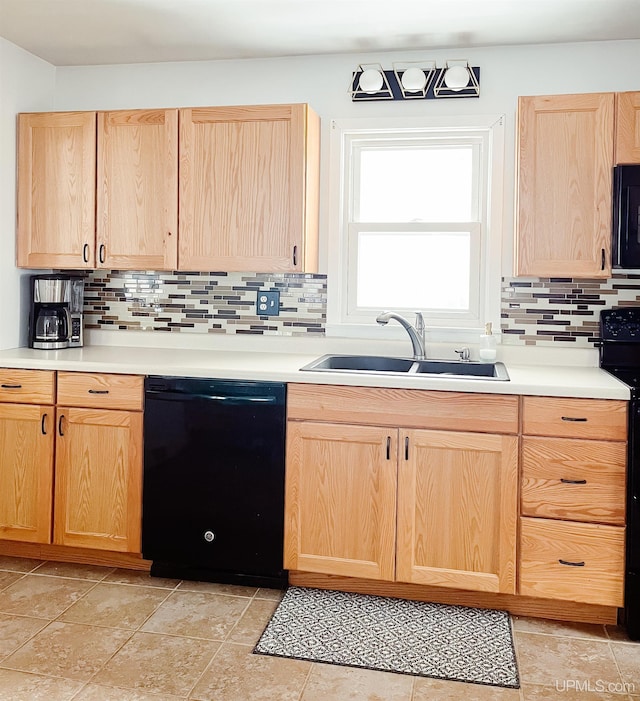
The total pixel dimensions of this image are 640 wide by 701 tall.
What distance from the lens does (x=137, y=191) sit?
3.25m

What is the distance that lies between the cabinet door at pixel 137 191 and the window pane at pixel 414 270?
91cm

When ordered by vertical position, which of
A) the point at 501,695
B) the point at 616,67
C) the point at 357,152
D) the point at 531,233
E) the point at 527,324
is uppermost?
the point at 616,67

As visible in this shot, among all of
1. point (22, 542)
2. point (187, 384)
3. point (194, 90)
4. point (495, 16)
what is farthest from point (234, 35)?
point (22, 542)

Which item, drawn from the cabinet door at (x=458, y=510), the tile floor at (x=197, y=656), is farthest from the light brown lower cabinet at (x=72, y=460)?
the cabinet door at (x=458, y=510)

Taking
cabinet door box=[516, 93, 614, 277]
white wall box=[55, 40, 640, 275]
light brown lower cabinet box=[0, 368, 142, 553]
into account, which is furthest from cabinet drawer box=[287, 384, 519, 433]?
white wall box=[55, 40, 640, 275]

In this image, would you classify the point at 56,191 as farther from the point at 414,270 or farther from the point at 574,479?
the point at 574,479

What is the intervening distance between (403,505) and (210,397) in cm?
86

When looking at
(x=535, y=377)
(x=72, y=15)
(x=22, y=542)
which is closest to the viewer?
(x=535, y=377)

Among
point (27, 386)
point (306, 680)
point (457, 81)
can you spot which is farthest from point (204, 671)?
point (457, 81)

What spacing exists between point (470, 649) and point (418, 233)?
1815 millimetres

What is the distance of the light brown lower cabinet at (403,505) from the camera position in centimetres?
266

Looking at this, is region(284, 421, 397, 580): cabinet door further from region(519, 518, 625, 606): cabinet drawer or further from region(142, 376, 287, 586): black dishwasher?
region(519, 518, 625, 606): cabinet drawer

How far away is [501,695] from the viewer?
7.19 feet

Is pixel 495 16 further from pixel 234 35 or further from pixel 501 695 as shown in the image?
pixel 501 695
